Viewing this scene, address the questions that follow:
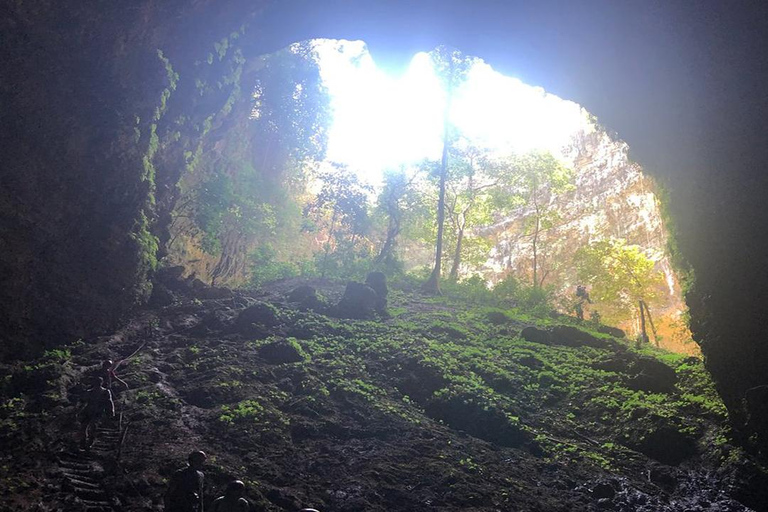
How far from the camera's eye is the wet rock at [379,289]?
831 inches

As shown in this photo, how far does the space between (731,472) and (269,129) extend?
34177 mm

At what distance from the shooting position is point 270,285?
2608cm

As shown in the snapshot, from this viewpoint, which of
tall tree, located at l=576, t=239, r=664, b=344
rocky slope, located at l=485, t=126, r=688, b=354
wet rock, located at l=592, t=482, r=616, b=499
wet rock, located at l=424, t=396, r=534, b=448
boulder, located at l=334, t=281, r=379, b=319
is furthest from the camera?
rocky slope, located at l=485, t=126, r=688, b=354

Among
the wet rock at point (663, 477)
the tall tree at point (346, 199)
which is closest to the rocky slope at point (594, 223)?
the tall tree at point (346, 199)

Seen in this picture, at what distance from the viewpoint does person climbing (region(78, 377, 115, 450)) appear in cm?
826

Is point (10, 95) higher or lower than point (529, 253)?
lower

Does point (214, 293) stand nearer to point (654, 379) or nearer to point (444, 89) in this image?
point (654, 379)

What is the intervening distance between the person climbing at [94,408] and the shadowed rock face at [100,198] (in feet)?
10.7

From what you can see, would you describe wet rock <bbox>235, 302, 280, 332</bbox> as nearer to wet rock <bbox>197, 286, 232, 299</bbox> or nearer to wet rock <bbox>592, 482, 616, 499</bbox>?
wet rock <bbox>197, 286, 232, 299</bbox>

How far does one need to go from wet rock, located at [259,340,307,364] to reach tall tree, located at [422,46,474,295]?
14.6 m

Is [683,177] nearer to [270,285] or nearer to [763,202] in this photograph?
[763,202]

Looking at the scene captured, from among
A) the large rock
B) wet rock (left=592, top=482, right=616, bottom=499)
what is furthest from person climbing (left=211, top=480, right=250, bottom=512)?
the large rock

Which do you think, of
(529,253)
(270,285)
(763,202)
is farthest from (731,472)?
(529,253)

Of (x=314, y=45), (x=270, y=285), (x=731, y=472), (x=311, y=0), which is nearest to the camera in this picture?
(x=731, y=472)
